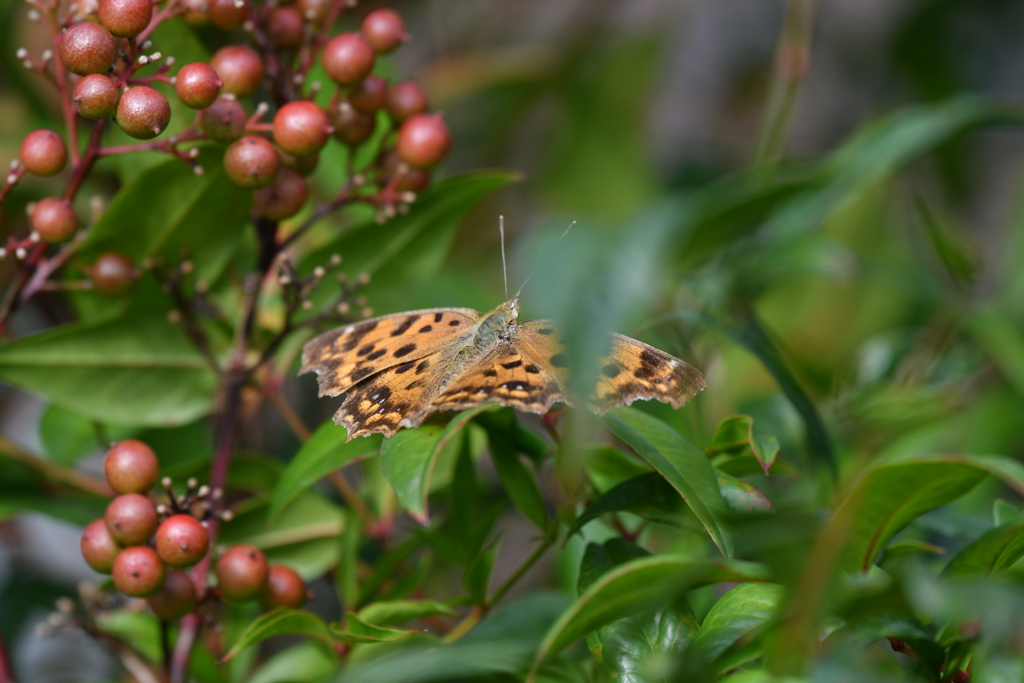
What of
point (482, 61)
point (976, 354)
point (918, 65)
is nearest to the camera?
point (976, 354)

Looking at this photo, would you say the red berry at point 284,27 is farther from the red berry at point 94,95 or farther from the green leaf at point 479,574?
the green leaf at point 479,574

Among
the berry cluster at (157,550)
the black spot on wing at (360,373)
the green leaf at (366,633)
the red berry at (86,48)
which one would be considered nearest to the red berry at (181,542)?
the berry cluster at (157,550)

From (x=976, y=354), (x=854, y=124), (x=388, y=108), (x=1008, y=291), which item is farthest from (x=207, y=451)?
(x=854, y=124)

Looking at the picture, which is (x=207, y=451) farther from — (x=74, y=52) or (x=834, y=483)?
(x=834, y=483)

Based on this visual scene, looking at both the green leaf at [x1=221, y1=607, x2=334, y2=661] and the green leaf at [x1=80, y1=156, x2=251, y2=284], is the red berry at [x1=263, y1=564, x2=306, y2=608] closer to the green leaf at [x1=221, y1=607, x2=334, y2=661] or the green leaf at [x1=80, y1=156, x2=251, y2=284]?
the green leaf at [x1=221, y1=607, x2=334, y2=661]

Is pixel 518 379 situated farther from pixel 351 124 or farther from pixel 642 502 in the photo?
pixel 351 124

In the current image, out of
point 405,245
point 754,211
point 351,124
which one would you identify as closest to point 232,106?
point 351,124

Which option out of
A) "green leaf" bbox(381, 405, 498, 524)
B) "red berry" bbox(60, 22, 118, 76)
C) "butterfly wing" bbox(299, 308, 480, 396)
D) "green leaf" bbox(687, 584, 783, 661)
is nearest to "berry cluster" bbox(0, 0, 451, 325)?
"red berry" bbox(60, 22, 118, 76)
